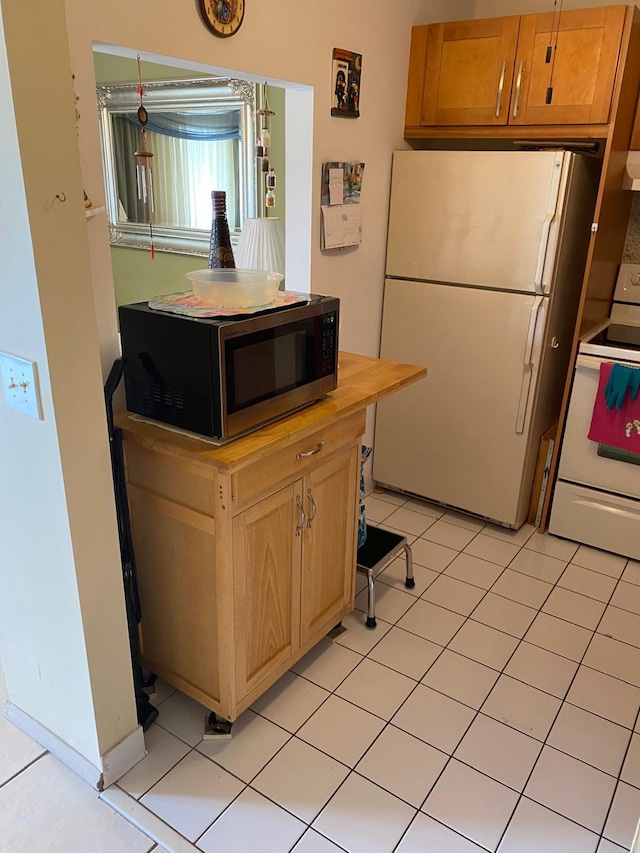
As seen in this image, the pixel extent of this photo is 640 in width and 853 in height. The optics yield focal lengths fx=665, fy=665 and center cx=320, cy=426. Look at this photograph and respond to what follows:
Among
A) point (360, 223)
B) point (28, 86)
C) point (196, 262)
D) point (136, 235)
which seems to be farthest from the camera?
point (136, 235)

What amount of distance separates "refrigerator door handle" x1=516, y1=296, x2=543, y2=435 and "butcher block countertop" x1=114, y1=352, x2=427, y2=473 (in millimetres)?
772

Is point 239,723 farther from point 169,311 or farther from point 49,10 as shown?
point 49,10

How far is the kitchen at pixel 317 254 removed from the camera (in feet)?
5.13

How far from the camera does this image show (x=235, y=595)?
1.76m

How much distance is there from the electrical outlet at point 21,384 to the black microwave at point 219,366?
324 mm

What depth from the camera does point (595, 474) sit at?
2836mm

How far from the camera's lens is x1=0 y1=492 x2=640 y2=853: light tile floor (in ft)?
5.49

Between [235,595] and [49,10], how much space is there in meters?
1.35

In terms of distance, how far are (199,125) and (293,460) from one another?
2366mm

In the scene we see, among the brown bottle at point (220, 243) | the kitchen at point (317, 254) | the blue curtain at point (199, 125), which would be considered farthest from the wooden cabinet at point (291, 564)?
the blue curtain at point (199, 125)

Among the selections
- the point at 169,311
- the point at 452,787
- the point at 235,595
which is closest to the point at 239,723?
the point at 235,595

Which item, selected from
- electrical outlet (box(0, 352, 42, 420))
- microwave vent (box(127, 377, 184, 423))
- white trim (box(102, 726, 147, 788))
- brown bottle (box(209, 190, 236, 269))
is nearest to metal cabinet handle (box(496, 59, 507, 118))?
brown bottle (box(209, 190, 236, 269))

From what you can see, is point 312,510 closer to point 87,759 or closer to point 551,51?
point 87,759

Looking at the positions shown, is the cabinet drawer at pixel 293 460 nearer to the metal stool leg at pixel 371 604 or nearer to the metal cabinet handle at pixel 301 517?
the metal cabinet handle at pixel 301 517
